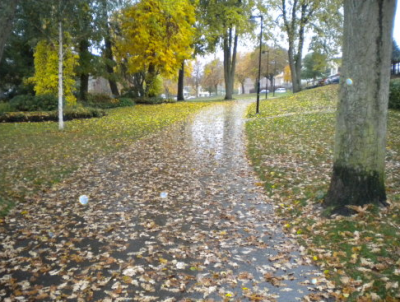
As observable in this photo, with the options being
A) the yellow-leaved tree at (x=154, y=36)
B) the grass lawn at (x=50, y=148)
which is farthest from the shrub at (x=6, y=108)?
the yellow-leaved tree at (x=154, y=36)

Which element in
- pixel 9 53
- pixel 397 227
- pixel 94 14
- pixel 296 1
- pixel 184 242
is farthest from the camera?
pixel 296 1

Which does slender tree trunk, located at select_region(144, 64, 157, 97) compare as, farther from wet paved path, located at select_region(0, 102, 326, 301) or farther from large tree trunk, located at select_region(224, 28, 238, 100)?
wet paved path, located at select_region(0, 102, 326, 301)

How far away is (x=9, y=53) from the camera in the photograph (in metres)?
28.0

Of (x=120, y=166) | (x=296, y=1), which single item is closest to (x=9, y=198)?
(x=120, y=166)

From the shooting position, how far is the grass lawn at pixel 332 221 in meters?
3.93

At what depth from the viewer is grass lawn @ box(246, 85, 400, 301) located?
3.93 meters

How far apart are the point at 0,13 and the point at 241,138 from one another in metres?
9.59

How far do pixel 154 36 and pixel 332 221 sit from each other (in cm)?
2696

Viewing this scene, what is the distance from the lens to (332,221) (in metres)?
5.39

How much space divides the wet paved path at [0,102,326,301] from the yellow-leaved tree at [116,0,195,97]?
2147 cm

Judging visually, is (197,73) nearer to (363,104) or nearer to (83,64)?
(83,64)

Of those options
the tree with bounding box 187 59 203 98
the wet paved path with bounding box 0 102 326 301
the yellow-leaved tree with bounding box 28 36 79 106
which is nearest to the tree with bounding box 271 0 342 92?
the yellow-leaved tree with bounding box 28 36 79 106

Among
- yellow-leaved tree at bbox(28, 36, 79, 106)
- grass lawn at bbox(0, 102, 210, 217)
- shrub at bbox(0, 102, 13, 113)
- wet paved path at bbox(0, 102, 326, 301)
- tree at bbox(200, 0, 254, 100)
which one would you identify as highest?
tree at bbox(200, 0, 254, 100)

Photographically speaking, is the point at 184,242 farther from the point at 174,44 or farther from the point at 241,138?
the point at 174,44
